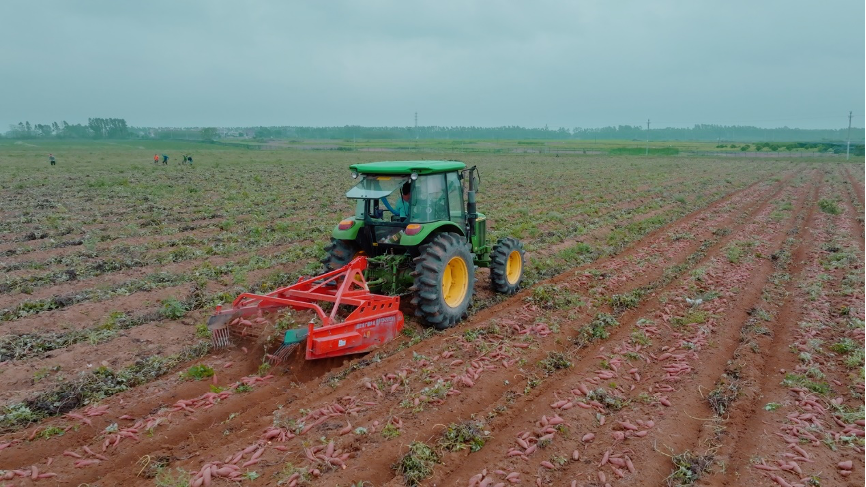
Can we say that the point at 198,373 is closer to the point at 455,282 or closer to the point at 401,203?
the point at 401,203

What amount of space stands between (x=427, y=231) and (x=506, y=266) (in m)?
2.17

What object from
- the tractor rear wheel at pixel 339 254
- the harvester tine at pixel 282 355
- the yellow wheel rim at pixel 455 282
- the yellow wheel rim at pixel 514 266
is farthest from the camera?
the yellow wheel rim at pixel 514 266

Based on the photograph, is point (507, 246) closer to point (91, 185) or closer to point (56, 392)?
point (56, 392)

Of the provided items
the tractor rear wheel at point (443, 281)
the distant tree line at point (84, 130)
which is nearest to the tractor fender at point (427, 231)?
the tractor rear wheel at point (443, 281)

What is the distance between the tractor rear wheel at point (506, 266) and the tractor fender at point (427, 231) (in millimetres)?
1028

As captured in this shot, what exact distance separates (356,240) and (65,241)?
958 centimetres

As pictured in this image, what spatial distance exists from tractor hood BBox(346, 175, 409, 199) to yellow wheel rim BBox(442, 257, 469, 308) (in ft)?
4.70

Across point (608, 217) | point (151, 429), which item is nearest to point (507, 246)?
point (151, 429)

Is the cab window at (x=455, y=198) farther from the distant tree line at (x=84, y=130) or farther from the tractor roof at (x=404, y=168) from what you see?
the distant tree line at (x=84, y=130)

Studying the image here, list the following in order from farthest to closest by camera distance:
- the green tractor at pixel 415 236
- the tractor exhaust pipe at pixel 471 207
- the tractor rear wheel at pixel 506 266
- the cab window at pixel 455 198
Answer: the tractor rear wheel at pixel 506 266
the tractor exhaust pipe at pixel 471 207
the cab window at pixel 455 198
the green tractor at pixel 415 236

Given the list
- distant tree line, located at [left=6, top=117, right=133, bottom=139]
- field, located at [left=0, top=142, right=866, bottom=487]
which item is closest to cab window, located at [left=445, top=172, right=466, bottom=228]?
field, located at [left=0, top=142, right=866, bottom=487]

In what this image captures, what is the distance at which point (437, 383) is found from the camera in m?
6.21

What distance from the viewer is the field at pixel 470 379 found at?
15.9 ft

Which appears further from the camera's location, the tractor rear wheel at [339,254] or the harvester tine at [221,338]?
the tractor rear wheel at [339,254]
